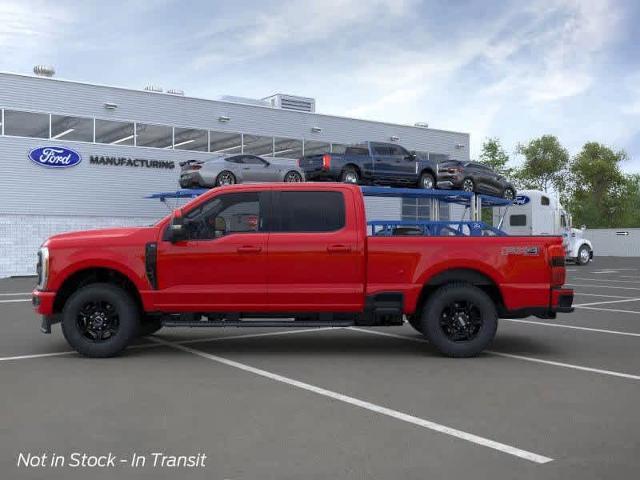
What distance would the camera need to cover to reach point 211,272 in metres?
8.38

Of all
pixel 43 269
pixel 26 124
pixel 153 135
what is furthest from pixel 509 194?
pixel 43 269

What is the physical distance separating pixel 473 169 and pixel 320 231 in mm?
20198

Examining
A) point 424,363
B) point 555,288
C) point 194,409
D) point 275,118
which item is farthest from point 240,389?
point 275,118

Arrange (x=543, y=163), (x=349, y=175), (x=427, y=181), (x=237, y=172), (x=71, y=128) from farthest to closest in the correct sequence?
(x=543, y=163) → (x=71, y=128) → (x=427, y=181) → (x=237, y=172) → (x=349, y=175)

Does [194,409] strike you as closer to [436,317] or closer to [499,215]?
[436,317]

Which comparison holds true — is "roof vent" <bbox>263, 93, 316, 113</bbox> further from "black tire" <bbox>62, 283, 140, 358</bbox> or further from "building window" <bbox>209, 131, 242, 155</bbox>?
"black tire" <bbox>62, 283, 140, 358</bbox>

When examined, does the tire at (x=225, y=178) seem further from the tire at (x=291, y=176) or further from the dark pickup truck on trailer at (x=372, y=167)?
the dark pickup truck on trailer at (x=372, y=167)

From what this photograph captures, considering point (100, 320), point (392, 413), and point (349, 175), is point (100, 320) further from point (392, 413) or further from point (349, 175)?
point (349, 175)

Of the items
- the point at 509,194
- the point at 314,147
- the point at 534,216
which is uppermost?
the point at 314,147

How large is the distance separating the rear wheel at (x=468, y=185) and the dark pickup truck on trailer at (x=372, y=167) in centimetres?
166

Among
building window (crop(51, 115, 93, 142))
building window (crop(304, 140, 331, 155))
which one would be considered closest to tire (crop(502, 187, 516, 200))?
building window (crop(304, 140, 331, 155))

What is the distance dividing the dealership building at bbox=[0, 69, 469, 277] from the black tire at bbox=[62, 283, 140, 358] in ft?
72.9

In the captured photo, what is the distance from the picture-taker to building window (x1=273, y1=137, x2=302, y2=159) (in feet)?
115

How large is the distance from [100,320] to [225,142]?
25956 mm
